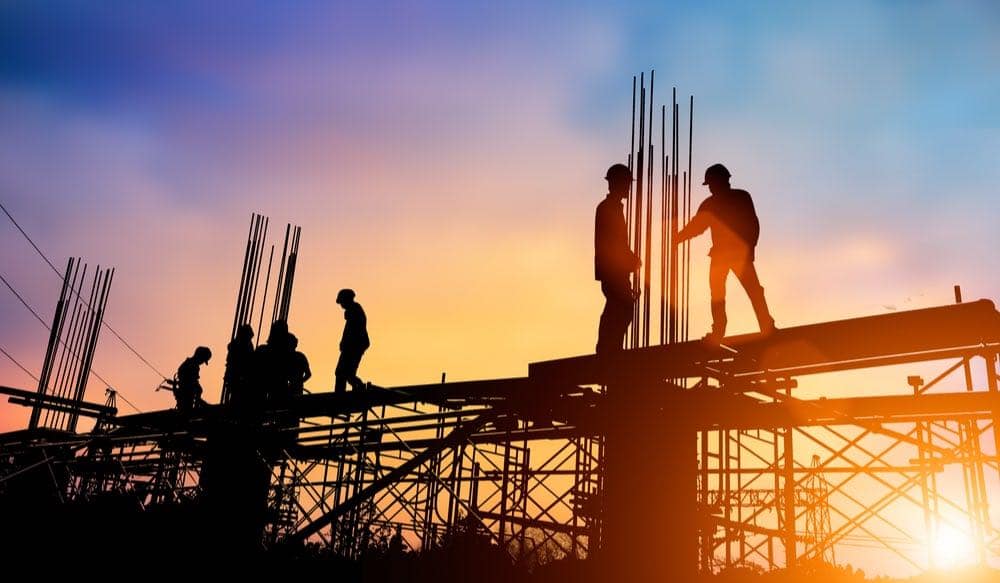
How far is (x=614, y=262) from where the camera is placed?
801 centimetres

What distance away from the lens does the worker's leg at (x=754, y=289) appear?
7.68 metres

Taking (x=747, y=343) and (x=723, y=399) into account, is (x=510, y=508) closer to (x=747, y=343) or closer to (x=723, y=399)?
(x=723, y=399)

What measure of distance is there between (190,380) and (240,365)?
13.5 feet

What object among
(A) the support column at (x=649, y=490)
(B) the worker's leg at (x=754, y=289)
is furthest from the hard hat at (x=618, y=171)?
(A) the support column at (x=649, y=490)

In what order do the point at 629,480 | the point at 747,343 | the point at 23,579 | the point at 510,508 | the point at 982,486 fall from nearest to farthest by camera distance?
the point at 747,343
the point at 629,480
the point at 23,579
the point at 982,486
the point at 510,508

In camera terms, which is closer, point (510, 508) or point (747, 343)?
point (747, 343)

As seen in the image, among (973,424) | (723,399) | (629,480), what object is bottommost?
(629,480)

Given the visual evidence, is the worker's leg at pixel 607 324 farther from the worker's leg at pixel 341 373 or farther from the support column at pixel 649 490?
the worker's leg at pixel 341 373

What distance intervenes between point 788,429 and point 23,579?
36.8ft

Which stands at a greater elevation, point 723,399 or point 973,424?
point 973,424

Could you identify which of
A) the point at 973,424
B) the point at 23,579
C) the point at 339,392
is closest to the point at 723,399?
the point at 339,392

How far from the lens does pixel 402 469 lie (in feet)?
26.6

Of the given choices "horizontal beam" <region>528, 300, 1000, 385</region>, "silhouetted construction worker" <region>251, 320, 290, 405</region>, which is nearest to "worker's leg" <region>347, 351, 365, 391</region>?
"silhouetted construction worker" <region>251, 320, 290, 405</region>

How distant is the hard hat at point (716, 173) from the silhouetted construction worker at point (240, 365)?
28.2ft
